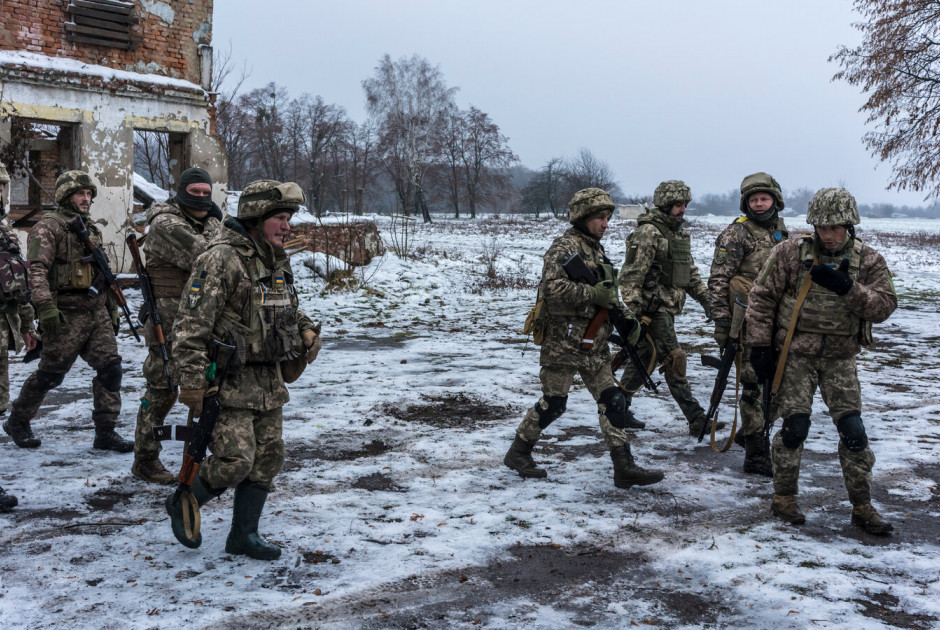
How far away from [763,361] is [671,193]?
1.90m

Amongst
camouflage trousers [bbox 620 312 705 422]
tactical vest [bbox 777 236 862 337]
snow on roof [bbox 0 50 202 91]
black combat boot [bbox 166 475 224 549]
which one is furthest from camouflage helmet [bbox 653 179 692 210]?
snow on roof [bbox 0 50 202 91]

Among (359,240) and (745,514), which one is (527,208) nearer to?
(359,240)

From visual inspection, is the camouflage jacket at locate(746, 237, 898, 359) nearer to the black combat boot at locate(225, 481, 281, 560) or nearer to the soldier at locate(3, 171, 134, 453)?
the black combat boot at locate(225, 481, 281, 560)

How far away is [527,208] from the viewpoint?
6662cm

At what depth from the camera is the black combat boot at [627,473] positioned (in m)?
4.71

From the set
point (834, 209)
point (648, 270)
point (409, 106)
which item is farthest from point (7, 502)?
point (409, 106)

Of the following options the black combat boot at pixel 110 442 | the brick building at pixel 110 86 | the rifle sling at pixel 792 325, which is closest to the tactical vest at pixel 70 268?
the black combat boot at pixel 110 442

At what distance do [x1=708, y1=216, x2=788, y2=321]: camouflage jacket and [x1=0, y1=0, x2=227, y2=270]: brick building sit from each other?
10.9 meters

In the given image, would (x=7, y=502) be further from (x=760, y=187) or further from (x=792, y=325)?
(x=760, y=187)

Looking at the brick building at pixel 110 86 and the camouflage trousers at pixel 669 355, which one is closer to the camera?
the camouflage trousers at pixel 669 355

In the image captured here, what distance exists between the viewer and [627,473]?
473 cm

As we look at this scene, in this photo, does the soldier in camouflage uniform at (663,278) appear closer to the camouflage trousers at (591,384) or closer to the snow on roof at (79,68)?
the camouflage trousers at (591,384)

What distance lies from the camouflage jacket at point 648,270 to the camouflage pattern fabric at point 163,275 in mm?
3068

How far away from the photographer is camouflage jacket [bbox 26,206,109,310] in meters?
4.95
